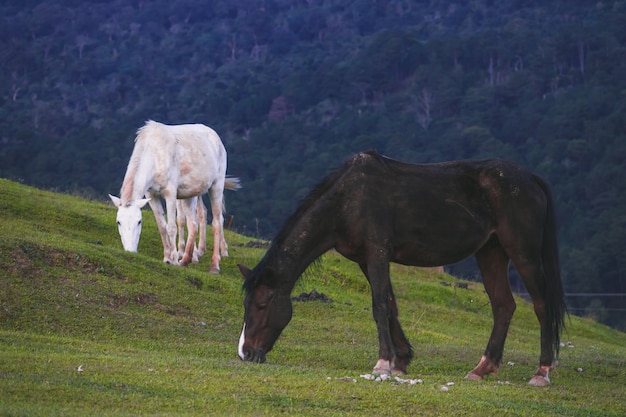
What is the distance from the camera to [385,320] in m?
11.7

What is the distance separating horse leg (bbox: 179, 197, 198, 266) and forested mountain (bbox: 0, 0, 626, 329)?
4041 centimetres

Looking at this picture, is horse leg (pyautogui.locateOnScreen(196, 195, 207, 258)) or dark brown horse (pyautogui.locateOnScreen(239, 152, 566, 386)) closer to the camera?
dark brown horse (pyautogui.locateOnScreen(239, 152, 566, 386))

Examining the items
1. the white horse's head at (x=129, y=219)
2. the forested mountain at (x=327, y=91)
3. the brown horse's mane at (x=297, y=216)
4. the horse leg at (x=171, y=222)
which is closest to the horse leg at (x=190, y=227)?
the horse leg at (x=171, y=222)

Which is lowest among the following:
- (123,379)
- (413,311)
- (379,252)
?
(413,311)

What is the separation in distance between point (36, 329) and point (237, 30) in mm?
120718

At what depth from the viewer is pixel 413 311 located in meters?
20.6

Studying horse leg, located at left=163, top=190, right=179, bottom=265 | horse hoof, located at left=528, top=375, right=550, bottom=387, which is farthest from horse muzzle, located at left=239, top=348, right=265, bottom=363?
horse leg, located at left=163, top=190, right=179, bottom=265

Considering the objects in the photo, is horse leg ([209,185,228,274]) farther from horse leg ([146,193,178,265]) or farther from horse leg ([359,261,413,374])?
horse leg ([359,261,413,374])

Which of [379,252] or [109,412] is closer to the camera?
[109,412]

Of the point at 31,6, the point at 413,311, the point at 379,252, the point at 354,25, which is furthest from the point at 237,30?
the point at 379,252

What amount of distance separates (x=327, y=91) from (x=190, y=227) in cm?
9126

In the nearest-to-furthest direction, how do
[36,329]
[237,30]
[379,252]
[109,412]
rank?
[109,412]
[379,252]
[36,329]
[237,30]

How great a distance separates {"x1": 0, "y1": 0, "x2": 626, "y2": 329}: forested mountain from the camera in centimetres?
7638

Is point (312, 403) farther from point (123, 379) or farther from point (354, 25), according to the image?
point (354, 25)
